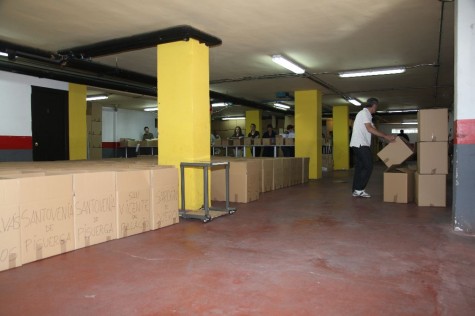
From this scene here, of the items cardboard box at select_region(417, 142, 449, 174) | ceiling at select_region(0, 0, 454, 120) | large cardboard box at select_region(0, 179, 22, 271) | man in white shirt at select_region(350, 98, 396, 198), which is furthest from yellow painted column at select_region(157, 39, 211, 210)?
cardboard box at select_region(417, 142, 449, 174)

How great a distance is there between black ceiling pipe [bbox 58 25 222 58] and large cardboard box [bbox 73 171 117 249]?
235cm

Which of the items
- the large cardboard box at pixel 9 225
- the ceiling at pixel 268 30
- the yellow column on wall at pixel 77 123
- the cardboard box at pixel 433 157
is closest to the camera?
the large cardboard box at pixel 9 225

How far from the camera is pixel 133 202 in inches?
141

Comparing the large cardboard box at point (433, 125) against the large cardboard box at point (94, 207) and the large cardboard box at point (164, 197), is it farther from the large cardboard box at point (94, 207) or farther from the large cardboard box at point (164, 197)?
the large cardboard box at point (94, 207)

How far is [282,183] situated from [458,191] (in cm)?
442

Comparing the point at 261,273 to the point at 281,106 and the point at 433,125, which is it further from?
the point at 281,106

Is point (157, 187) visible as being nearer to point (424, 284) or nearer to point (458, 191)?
point (424, 284)

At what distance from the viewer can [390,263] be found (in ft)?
8.73

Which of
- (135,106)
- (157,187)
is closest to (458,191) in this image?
(157,187)

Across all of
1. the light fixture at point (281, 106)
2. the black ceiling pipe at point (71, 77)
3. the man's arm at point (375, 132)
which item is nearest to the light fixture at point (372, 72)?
the man's arm at point (375, 132)

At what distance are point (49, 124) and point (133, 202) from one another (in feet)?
18.4

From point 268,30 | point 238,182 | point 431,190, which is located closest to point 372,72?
point 431,190

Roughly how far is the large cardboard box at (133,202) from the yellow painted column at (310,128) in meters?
7.13

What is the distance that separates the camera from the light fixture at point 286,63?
6.47 metres
